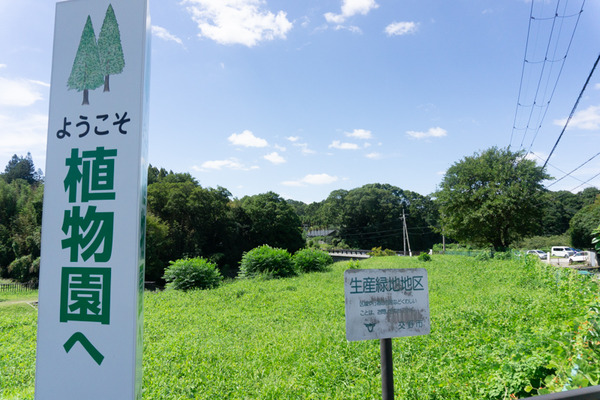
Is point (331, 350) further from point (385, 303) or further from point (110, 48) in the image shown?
point (110, 48)

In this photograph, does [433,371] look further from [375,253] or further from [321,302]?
[375,253]

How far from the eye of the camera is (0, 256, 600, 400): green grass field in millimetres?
3747

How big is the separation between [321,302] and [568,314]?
5.23 meters

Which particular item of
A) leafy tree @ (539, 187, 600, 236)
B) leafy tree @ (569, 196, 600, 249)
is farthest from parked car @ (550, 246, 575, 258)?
leafy tree @ (539, 187, 600, 236)

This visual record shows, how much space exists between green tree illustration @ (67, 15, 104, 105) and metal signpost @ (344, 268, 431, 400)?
209cm

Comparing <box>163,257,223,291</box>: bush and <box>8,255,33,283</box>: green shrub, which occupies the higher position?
<box>163,257,223,291</box>: bush

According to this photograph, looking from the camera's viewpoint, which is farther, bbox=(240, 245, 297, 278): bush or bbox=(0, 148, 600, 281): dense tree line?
bbox=(0, 148, 600, 281): dense tree line

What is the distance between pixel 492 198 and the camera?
22.9 meters

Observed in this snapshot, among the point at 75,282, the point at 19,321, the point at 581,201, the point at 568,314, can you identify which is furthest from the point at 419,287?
the point at 581,201

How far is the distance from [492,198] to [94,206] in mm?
24748

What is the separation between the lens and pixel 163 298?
10.9 metres

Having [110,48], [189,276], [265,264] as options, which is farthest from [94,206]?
[265,264]

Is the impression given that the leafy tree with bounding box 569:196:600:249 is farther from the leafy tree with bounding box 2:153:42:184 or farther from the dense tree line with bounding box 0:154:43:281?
the leafy tree with bounding box 2:153:42:184

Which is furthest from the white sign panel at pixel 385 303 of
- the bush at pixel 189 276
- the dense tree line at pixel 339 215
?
the dense tree line at pixel 339 215
